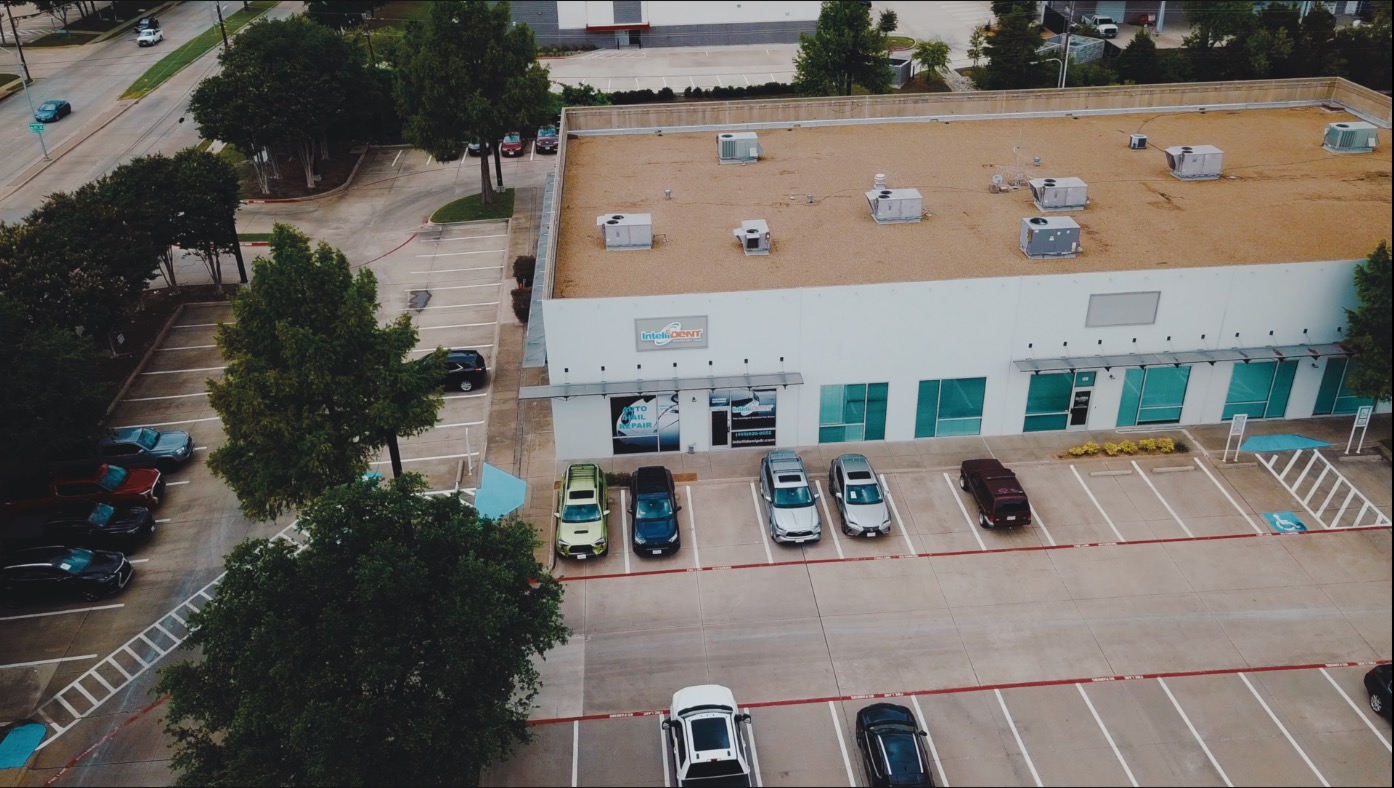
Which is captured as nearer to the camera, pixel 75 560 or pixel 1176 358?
pixel 75 560

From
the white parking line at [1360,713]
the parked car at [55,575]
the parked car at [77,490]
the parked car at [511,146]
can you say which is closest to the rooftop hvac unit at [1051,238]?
the white parking line at [1360,713]

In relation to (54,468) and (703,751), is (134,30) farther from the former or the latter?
(703,751)

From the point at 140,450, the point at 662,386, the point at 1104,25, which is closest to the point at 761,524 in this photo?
the point at 662,386

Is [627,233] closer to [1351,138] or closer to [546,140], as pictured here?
[1351,138]

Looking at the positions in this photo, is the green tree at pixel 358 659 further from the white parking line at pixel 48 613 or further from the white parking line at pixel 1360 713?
the white parking line at pixel 1360 713

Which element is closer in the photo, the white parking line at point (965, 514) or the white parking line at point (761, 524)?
the white parking line at point (761, 524)

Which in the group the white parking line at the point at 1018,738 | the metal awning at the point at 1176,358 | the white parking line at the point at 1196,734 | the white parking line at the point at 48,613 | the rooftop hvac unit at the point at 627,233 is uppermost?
the rooftop hvac unit at the point at 627,233

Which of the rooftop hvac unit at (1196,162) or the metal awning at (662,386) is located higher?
the rooftop hvac unit at (1196,162)
